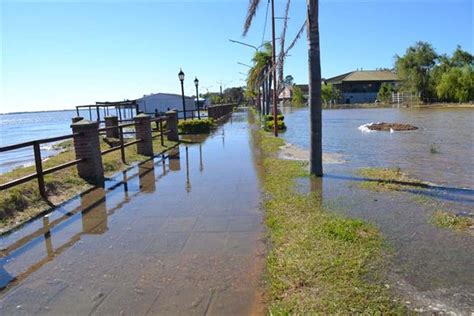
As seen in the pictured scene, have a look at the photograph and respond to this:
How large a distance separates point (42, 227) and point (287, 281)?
3707 millimetres

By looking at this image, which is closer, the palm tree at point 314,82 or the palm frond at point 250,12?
the palm tree at point 314,82

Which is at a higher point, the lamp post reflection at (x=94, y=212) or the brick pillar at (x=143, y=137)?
the brick pillar at (x=143, y=137)

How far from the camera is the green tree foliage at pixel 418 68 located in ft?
273

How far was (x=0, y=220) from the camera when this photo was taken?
556 centimetres

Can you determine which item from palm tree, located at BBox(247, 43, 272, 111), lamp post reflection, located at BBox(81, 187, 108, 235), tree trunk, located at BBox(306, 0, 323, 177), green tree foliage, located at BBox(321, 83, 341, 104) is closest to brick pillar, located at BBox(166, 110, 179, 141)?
lamp post reflection, located at BBox(81, 187, 108, 235)

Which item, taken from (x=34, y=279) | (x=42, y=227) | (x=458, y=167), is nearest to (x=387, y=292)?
(x=34, y=279)

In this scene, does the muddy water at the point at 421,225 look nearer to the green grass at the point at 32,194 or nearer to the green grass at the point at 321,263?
the green grass at the point at 321,263

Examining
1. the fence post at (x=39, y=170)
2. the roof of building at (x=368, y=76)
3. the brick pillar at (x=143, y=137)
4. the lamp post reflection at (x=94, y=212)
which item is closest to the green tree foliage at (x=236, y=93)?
the roof of building at (x=368, y=76)

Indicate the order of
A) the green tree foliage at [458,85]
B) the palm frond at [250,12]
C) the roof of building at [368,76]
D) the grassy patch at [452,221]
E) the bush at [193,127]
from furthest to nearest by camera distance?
1. the roof of building at [368,76]
2. the green tree foliage at [458,85]
3. the bush at [193,127]
4. the palm frond at [250,12]
5. the grassy patch at [452,221]

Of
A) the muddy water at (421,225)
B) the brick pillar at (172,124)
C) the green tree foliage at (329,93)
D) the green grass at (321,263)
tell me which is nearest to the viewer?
the green grass at (321,263)

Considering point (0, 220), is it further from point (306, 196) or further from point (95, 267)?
point (306, 196)

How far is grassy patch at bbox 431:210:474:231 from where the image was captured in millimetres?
4940

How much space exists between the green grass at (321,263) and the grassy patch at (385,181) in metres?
1.80

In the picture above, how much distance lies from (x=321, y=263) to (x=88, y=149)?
600 cm
